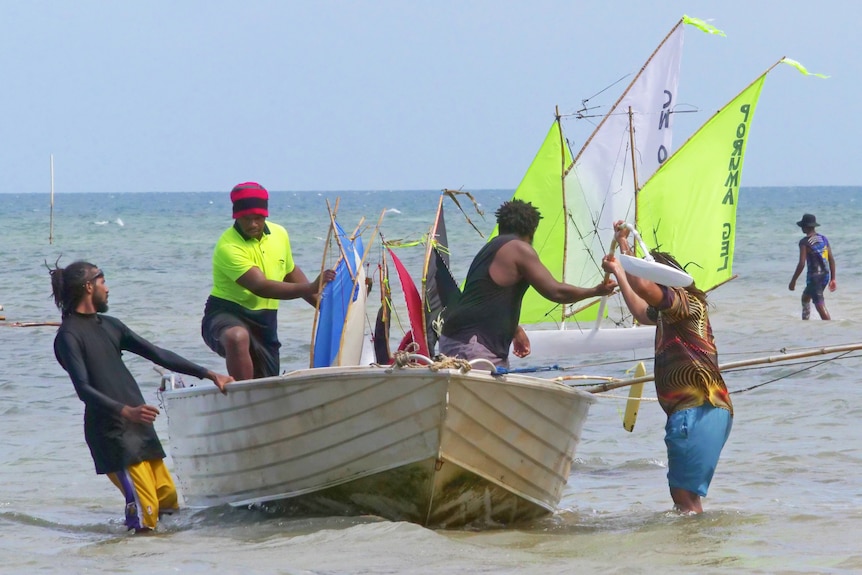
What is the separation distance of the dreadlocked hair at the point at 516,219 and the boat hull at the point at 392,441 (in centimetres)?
82

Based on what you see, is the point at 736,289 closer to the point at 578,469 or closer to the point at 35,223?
the point at 578,469

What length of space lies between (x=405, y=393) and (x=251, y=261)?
1278 millimetres

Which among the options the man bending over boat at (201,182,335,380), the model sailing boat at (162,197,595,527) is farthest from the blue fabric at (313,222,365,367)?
the man bending over boat at (201,182,335,380)

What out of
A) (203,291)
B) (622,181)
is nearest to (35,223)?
(203,291)

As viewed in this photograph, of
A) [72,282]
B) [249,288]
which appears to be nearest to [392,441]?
[249,288]

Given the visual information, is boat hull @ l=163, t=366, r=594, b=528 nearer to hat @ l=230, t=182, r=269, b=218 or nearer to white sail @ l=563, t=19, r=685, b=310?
hat @ l=230, t=182, r=269, b=218

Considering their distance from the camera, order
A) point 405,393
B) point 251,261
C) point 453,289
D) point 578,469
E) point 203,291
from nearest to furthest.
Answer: point 405,393 < point 251,261 < point 453,289 < point 578,469 < point 203,291

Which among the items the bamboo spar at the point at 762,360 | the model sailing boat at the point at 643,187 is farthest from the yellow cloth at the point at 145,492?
the model sailing boat at the point at 643,187

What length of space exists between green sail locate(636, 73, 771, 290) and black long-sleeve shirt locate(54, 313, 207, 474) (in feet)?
29.1

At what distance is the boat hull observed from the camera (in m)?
5.93

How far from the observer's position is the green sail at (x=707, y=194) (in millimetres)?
14055

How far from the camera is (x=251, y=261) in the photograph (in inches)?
263

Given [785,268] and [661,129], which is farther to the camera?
[785,268]

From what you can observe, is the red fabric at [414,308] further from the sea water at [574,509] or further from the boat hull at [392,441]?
the boat hull at [392,441]
